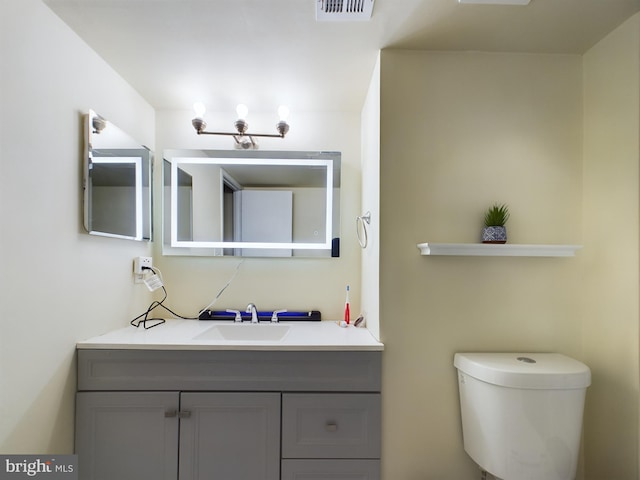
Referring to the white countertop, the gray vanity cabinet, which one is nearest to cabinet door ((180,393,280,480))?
the gray vanity cabinet

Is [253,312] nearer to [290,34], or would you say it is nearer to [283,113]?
[283,113]

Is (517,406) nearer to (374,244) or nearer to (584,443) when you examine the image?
(584,443)

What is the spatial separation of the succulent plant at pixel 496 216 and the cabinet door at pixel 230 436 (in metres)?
1.15

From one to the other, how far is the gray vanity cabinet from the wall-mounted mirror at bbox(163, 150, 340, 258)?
689 mm

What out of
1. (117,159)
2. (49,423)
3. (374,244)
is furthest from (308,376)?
(117,159)

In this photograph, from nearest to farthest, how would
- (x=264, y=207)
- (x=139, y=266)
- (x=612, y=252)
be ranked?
1. (x=612, y=252)
2. (x=139, y=266)
3. (x=264, y=207)

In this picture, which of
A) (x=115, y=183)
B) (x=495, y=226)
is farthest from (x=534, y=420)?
(x=115, y=183)

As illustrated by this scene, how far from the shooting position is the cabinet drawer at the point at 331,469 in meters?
1.30

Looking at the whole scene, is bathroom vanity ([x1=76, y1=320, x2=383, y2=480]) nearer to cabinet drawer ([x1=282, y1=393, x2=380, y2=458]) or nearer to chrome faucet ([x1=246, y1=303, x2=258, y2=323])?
cabinet drawer ([x1=282, y1=393, x2=380, y2=458])

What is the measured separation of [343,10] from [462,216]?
0.94 meters

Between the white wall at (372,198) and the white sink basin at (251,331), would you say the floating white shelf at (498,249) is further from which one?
the white sink basin at (251,331)

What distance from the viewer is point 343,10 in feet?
3.81

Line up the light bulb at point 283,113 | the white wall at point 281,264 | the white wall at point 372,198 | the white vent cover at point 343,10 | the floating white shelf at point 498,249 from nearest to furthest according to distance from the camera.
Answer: the white vent cover at point 343,10, the floating white shelf at point 498,249, the white wall at point 372,198, the light bulb at point 283,113, the white wall at point 281,264

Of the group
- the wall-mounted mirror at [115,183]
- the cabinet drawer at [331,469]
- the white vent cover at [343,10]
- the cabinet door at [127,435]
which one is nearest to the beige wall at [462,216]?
the cabinet drawer at [331,469]
